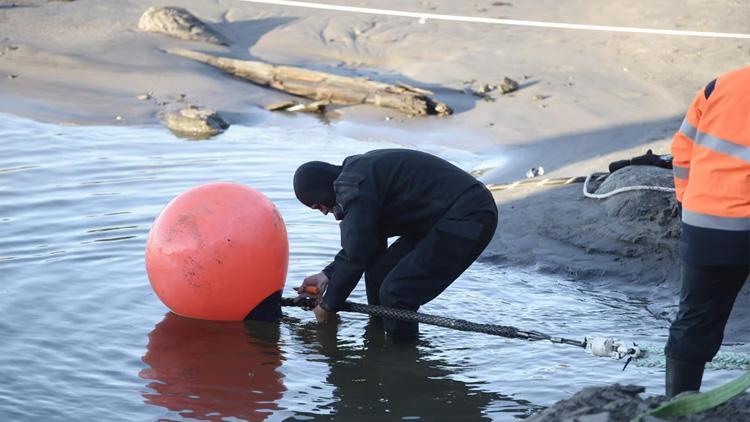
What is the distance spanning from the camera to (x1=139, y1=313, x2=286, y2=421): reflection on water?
21.4ft

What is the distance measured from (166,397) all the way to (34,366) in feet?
3.10

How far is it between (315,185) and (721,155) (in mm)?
2575

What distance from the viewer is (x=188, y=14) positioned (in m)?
17.0

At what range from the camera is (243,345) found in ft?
24.5

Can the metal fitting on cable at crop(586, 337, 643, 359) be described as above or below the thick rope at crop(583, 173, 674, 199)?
below

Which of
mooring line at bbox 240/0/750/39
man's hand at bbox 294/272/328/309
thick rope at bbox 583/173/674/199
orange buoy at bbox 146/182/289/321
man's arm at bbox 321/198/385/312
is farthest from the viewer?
mooring line at bbox 240/0/750/39

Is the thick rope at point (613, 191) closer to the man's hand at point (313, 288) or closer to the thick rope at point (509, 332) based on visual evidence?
the thick rope at point (509, 332)

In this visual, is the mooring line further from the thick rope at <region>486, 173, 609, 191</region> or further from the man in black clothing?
the man in black clothing

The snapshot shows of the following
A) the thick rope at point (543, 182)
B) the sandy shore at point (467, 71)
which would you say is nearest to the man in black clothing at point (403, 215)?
the sandy shore at point (467, 71)

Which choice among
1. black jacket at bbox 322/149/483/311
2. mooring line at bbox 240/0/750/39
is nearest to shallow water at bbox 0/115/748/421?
black jacket at bbox 322/149/483/311

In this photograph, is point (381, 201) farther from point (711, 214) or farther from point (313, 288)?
point (711, 214)

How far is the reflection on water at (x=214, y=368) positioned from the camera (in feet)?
21.4

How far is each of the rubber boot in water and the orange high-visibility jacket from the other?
27.4 inches

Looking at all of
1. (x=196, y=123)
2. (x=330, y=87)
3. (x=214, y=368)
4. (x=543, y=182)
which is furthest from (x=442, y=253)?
(x=330, y=87)
